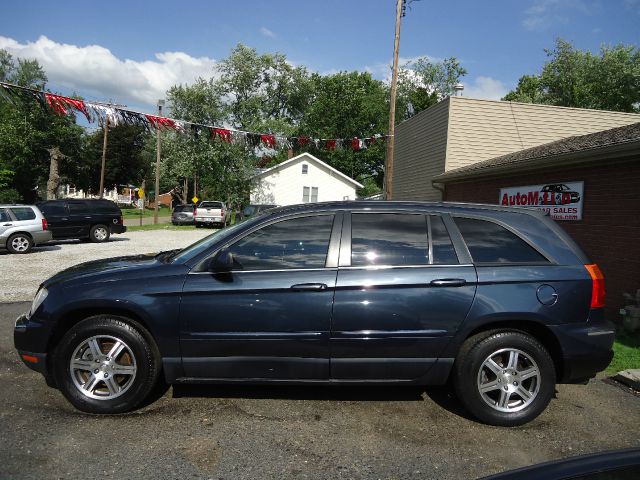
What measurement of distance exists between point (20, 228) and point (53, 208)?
2930 mm

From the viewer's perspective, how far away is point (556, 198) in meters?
8.66

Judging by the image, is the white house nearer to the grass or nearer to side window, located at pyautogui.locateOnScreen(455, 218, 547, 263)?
the grass

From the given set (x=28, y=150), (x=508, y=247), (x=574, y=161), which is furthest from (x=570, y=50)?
(x=28, y=150)

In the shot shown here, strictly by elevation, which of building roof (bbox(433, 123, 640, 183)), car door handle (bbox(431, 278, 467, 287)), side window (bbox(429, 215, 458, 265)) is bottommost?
car door handle (bbox(431, 278, 467, 287))

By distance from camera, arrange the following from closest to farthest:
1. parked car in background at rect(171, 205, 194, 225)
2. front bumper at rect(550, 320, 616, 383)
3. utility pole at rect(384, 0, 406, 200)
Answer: front bumper at rect(550, 320, 616, 383) → utility pole at rect(384, 0, 406, 200) → parked car in background at rect(171, 205, 194, 225)

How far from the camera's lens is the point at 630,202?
22.7 ft

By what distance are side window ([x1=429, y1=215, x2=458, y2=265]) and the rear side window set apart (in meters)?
14.2

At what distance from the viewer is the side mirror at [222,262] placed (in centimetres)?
338

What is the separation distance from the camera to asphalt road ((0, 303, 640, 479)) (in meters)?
2.85

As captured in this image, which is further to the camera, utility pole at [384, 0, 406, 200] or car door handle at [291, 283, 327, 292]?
utility pole at [384, 0, 406, 200]

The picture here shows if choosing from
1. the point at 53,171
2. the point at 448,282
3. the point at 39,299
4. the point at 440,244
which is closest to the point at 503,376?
the point at 448,282

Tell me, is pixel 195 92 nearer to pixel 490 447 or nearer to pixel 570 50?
pixel 570 50

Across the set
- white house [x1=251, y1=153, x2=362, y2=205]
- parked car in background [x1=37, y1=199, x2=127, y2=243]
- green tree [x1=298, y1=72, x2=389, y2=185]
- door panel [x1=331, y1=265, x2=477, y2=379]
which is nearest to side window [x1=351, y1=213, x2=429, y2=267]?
door panel [x1=331, y1=265, x2=477, y2=379]

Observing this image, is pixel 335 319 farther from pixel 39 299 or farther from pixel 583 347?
pixel 39 299
